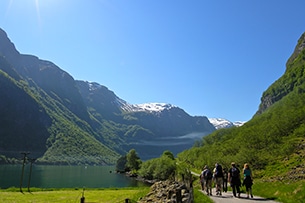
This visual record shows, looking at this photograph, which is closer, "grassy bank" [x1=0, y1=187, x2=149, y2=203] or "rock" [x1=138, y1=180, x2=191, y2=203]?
"rock" [x1=138, y1=180, x2=191, y2=203]

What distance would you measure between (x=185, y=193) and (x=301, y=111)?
124094 mm

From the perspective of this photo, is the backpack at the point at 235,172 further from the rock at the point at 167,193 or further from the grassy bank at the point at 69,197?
the grassy bank at the point at 69,197

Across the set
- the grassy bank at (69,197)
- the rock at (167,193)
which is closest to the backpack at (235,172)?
the rock at (167,193)

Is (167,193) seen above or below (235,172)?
below

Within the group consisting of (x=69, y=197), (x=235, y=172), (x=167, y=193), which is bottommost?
(x=69, y=197)

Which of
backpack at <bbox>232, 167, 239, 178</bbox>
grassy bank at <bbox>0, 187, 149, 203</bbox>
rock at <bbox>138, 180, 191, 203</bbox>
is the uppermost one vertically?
backpack at <bbox>232, 167, 239, 178</bbox>

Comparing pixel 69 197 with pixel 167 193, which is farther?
pixel 69 197

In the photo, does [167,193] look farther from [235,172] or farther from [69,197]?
[69,197]

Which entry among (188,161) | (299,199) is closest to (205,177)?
(299,199)

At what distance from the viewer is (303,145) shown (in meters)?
90.5

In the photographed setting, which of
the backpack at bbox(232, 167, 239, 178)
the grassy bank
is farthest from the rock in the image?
the backpack at bbox(232, 167, 239, 178)

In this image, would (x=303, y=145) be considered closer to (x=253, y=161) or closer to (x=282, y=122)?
(x=253, y=161)

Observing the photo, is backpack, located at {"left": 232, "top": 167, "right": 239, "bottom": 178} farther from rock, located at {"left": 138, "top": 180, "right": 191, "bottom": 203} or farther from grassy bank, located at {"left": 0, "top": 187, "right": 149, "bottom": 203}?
grassy bank, located at {"left": 0, "top": 187, "right": 149, "bottom": 203}

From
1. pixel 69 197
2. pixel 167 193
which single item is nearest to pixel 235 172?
pixel 167 193
